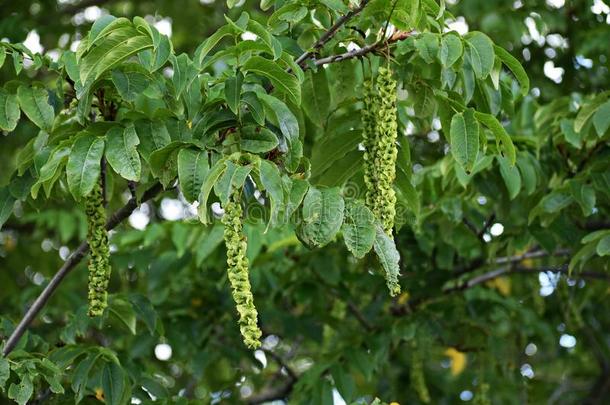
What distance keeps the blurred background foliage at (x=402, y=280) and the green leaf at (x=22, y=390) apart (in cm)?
22

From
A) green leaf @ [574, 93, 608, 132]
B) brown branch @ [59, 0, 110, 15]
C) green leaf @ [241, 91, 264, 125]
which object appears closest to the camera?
green leaf @ [241, 91, 264, 125]

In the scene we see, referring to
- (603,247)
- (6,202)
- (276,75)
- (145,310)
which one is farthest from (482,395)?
(6,202)

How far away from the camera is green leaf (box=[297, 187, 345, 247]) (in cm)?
247

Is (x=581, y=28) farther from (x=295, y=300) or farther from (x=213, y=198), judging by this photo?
(x=213, y=198)

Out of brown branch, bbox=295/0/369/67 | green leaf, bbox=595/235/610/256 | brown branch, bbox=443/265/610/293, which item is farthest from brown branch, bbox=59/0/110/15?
green leaf, bbox=595/235/610/256

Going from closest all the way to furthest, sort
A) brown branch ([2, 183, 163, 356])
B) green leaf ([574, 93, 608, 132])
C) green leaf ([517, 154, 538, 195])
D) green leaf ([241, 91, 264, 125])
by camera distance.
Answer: green leaf ([241, 91, 264, 125]) → brown branch ([2, 183, 163, 356]) → green leaf ([574, 93, 608, 132]) → green leaf ([517, 154, 538, 195])

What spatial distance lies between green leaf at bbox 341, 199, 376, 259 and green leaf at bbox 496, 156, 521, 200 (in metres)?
1.17

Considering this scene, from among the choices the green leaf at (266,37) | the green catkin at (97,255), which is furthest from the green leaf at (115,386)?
the green leaf at (266,37)

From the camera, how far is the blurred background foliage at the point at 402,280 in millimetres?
3738

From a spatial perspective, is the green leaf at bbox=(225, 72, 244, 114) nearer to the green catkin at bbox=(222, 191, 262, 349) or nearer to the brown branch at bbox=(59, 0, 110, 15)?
the green catkin at bbox=(222, 191, 262, 349)

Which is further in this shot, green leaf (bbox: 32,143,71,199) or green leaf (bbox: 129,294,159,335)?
green leaf (bbox: 129,294,159,335)

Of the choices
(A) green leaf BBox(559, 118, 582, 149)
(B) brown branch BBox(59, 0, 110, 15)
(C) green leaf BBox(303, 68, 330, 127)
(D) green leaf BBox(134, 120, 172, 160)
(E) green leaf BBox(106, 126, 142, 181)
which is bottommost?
(B) brown branch BBox(59, 0, 110, 15)

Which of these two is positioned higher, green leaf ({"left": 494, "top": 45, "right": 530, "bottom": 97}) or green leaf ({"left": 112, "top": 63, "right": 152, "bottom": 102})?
green leaf ({"left": 112, "top": 63, "right": 152, "bottom": 102})

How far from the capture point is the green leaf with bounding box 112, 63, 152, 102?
266cm
